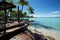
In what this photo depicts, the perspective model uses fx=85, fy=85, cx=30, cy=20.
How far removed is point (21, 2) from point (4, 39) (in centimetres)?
2534

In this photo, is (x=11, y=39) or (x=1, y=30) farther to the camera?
(x=1, y=30)

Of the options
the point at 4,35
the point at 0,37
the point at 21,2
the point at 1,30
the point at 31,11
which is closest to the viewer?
the point at 0,37

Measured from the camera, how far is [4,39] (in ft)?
19.0

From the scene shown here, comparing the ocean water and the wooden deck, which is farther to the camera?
the ocean water

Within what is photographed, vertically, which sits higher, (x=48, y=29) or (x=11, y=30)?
(x=11, y=30)

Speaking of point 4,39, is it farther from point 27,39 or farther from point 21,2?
point 21,2

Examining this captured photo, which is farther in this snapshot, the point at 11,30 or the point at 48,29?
the point at 48,29

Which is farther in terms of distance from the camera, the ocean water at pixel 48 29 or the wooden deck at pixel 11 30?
the ocean water at pixel 48 29

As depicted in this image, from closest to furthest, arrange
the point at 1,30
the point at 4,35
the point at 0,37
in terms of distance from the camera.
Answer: the point at 0,37 < the point at 4,35 < the point at 1,30

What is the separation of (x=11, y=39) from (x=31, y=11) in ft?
144

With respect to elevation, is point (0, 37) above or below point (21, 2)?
below

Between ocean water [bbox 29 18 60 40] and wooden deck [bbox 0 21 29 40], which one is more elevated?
wooden deck [bbox 0 21 29 40]

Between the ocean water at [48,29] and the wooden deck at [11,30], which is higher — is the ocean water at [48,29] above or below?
below

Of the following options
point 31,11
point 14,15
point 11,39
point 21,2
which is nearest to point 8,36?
point 11,39
